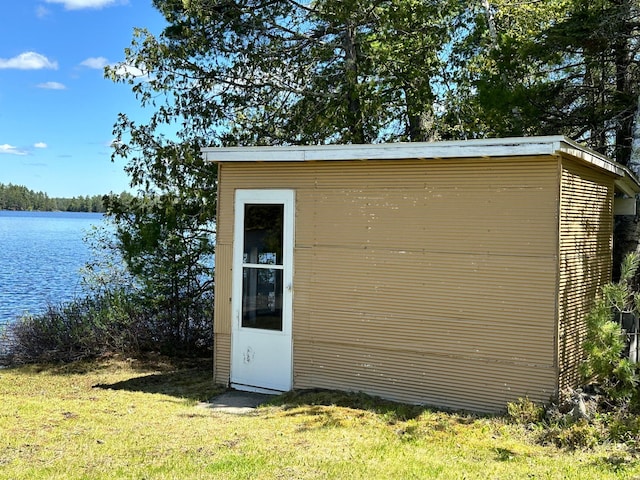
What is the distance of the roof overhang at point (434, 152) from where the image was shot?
5.23 metres

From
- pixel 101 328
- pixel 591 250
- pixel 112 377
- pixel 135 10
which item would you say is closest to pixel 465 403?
pixel 591 250

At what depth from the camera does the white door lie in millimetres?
6535

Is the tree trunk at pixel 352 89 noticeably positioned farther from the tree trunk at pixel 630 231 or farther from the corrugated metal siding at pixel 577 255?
the corrugated metal siding at pixel 577 255

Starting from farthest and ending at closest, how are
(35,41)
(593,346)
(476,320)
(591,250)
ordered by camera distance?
(35,41) < (591,250) < (476,320) < (593,346)

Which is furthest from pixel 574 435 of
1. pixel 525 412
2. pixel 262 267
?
pixel 262 267

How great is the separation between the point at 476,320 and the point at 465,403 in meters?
0.80

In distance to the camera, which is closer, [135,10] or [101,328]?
[101,328]

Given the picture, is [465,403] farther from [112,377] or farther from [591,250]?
[112,377]

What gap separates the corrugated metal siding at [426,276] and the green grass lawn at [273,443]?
39 centimetres

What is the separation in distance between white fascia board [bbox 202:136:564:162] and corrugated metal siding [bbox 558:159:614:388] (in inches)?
17.6

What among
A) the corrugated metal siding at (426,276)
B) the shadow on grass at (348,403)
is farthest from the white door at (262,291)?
the shadow on grass at (348,403)

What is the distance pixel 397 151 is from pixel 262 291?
7.15 feet

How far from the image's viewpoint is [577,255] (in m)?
5.85

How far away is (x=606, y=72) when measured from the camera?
9.11 m
